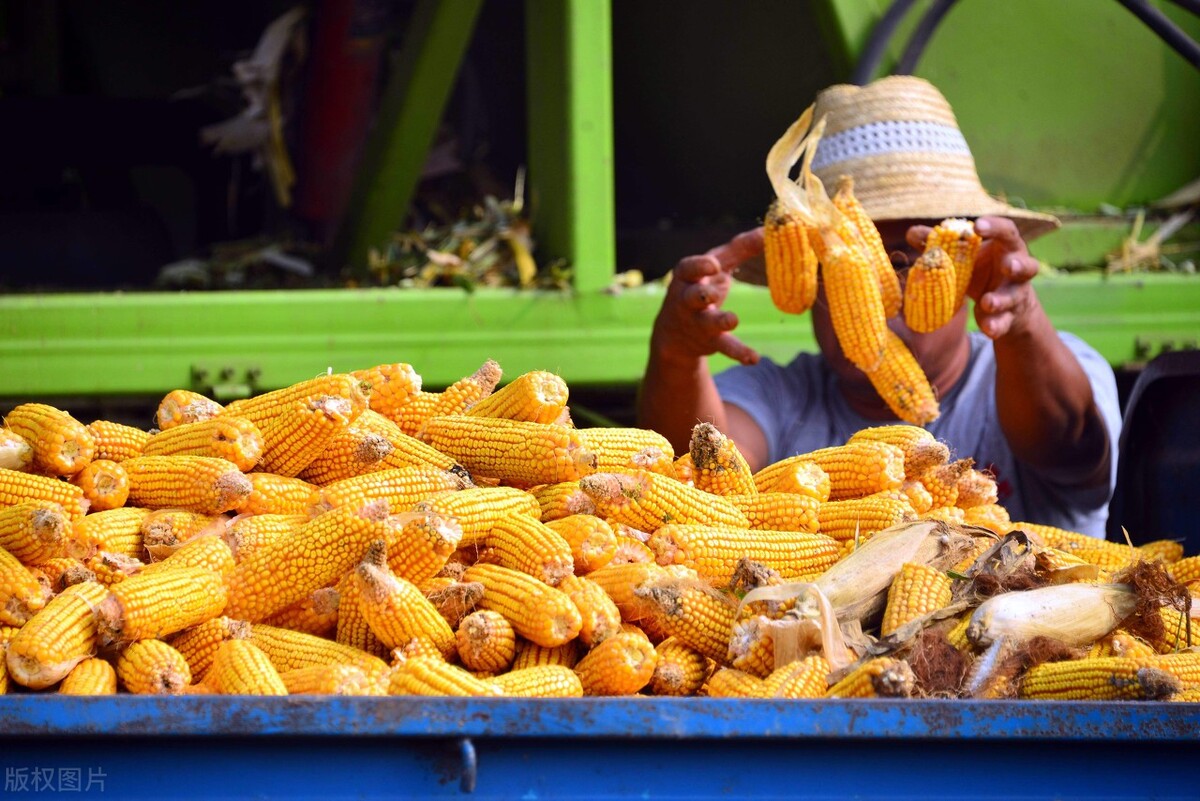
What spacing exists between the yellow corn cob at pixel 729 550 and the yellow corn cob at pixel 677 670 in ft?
0.53

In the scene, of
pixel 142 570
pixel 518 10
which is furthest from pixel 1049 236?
pixel 142 570

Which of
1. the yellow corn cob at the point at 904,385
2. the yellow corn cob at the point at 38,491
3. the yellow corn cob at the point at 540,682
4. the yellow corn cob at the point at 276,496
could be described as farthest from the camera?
the yellow corn cob at the point at 904,385

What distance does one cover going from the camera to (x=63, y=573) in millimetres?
2055

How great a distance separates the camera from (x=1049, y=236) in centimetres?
484

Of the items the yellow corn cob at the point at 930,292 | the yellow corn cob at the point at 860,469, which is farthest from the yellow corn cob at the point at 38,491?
the yellow corn cob at the point at 930,292

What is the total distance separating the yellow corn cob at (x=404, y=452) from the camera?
7.79ft

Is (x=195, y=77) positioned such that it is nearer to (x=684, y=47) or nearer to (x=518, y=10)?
(x=518, y=10)

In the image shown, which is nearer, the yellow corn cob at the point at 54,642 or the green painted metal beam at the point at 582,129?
the yellow corn cob at the point at 54,642

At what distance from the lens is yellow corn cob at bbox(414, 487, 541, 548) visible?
2107 mm

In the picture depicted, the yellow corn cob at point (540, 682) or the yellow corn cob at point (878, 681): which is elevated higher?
the yellow corn cob at point (878, 681)

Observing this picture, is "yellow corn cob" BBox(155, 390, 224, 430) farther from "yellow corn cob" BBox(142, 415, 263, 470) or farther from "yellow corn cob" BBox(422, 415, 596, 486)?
"yellow corn cob" BBox(422, 415, 596, 486)

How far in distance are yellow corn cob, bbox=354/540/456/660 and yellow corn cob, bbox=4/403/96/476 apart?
0.67 meters

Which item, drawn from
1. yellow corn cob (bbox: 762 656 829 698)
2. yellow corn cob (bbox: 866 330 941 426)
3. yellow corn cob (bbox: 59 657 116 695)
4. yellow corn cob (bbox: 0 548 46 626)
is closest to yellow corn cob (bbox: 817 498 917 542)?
yellow corn cob (bbox: 762 656 829 698)

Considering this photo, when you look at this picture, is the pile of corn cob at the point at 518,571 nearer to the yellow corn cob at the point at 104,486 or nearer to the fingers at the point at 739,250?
the yellow corn cob at the point at 104,486
